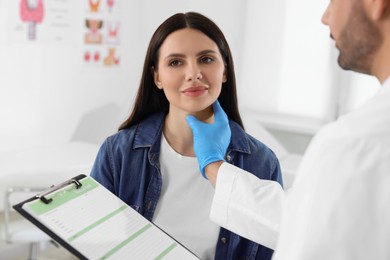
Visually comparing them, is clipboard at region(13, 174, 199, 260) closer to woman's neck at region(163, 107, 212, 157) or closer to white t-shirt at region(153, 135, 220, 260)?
white t-shirt at region(153, 135, 220, 260)

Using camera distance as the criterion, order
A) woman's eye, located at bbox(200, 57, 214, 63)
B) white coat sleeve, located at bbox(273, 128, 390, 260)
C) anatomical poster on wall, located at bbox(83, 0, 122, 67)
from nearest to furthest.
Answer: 1. white coat sleeve, located at bbox(273, 128, 390, 260)
2. woman's eye, located at bbox(200, 57, 214, 63)
3. anatomical poster on wall, located at bbox(83, 0, 122, 67)

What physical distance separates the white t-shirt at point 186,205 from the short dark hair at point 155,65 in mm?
164

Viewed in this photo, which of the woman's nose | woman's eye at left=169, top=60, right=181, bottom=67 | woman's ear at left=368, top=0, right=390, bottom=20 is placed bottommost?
the woman's nose

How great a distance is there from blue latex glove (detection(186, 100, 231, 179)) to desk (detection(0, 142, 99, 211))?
1076mm

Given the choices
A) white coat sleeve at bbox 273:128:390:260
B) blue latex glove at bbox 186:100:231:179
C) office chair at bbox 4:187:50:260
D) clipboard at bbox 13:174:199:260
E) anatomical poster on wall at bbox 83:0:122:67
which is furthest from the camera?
anatomical poster on wall at bbox 83:0:122:67

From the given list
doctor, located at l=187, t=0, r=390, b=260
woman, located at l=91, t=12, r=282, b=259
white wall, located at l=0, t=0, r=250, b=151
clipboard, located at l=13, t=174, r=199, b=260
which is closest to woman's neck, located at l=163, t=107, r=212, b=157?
woman, located at l=91, t=12, r=282, b=259

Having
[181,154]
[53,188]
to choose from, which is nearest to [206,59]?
[181,154]

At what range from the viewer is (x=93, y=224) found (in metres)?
0.98

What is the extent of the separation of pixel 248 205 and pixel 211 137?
11.2 inches

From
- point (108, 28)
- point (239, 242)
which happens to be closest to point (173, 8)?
point (108, 28)

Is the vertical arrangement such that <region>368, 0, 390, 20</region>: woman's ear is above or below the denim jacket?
above

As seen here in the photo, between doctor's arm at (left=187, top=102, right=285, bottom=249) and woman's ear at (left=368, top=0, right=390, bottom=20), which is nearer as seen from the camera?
woman's ear at (left=368, top=0, right=390, bottom=20)

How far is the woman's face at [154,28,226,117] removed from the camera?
1.34 meters

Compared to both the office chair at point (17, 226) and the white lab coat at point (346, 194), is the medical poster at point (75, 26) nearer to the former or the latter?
the office chair at point (17, 226)
